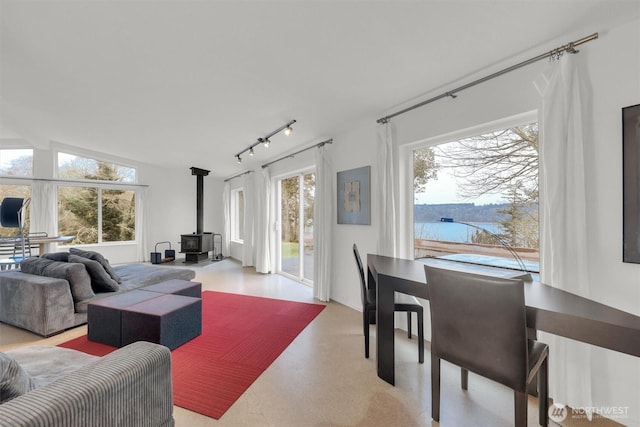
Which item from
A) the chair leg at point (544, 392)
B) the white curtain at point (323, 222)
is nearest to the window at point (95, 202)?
the white curtain at point (323, 222)

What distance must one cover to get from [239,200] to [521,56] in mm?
7147

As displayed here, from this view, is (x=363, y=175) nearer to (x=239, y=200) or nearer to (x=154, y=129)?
(x=154, y=129)

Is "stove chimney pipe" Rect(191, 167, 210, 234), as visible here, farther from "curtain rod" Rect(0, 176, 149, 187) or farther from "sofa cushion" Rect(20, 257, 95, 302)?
"sofa cushion" Rect(20, 257, 95, 302)

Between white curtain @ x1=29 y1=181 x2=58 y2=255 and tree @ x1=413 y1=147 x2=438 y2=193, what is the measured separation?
7551 mm

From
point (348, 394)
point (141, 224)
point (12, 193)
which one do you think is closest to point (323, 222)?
point (348, 394)

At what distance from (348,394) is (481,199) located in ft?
6.33

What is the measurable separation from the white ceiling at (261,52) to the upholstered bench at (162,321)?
2221 millimetres

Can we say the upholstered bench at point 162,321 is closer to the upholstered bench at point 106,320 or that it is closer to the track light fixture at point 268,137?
the upholstered bench at point 106,320

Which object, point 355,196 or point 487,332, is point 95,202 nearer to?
point 355,196

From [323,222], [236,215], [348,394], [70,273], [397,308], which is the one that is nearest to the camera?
[348,394]

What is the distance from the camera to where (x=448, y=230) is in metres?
2.68

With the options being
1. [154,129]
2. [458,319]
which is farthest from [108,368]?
[154,129]

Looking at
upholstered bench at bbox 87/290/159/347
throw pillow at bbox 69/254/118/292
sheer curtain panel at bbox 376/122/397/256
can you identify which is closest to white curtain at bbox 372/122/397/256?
sheer curtain panel at bbox 376/122/397/256

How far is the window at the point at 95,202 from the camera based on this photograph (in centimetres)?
639
